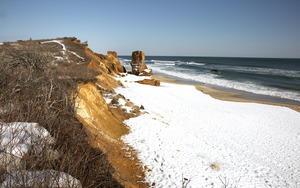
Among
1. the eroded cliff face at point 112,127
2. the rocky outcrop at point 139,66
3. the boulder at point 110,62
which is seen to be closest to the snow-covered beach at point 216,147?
the eroded cliff face at point 112,127

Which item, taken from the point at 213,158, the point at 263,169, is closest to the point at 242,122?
the point at 263,169

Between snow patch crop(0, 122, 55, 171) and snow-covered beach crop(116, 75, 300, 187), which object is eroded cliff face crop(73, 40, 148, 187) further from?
snow patch crop(0, 122, 55, 171)

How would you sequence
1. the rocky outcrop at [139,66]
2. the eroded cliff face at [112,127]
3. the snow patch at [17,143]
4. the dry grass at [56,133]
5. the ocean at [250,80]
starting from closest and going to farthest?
the snow patch at [17,143]
the dry grass at [56,133]
the eroded cliff face at [112,127]
the ocean at [250,80]
the rocky outcrop at [139,66]

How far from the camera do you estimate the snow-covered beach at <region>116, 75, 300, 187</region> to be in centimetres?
594

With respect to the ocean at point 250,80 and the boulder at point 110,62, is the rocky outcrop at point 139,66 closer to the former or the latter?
the boulder at point 110,62

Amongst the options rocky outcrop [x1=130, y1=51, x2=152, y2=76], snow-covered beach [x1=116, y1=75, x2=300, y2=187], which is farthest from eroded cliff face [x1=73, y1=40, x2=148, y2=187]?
rocky outcrop [x1=130, y1=51, x2=152, y2=76]

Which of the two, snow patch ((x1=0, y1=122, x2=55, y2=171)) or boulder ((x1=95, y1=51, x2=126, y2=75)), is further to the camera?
boulder ((x1=95, y1=51, x2=126, y2=75))

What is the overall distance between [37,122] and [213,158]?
263 inches

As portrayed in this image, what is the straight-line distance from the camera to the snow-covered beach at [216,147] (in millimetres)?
5938

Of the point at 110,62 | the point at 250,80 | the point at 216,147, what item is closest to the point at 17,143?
the point at 216,147

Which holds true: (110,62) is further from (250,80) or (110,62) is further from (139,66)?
(250,80)

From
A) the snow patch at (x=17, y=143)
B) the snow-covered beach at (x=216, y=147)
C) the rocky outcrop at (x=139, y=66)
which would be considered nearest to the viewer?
the snow patch at (x=17, y=143)

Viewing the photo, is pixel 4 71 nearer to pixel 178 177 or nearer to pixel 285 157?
pixel 178 177

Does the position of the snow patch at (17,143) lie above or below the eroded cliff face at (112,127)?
above
